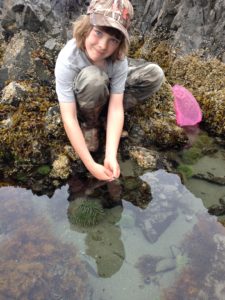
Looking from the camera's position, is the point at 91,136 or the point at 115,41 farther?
the point at 91,136

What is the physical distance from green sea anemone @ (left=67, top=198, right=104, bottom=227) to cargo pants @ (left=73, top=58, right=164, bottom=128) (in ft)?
3.93

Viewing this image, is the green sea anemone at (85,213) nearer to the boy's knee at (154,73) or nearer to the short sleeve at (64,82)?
the short sleeve at (64,82)

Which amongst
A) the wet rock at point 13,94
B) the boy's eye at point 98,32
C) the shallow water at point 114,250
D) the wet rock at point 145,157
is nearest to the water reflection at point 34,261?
the shallow water at point 114,250

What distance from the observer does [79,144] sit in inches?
158

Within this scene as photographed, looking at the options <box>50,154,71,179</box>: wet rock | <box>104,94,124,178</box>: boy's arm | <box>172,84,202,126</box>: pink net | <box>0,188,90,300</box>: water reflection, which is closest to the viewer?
<box>0,188,90,300</box>: water reflection

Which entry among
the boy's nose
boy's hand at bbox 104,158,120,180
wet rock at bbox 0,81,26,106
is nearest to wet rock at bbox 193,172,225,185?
boy's hand at bbox 104,158,120,180

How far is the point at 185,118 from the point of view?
19.2 feet

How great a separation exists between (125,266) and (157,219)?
794 mm

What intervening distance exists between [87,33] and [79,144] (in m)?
1.28

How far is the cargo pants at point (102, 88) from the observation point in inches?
166

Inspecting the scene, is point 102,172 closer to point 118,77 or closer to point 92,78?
point 92,78

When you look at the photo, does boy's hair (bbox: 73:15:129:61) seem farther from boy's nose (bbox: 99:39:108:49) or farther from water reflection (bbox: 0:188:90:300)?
water reflection (bbox: 0:188:90:300)

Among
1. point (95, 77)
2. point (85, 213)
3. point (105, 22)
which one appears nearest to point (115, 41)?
point (105, 22)

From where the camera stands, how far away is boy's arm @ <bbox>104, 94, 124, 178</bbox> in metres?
3.97
